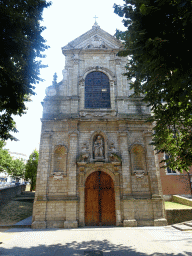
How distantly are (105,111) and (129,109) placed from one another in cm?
183

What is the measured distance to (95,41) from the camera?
15.6m

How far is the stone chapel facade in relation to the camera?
11.5m

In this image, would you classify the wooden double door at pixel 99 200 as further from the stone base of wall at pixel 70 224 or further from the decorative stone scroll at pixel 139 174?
the decorative stone scroll at pixel 139 174

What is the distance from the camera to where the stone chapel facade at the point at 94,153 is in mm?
11539

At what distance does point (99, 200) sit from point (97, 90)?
26.2ft

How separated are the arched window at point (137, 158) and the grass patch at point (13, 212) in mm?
8906

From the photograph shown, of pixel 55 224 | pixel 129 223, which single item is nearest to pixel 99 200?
pixel 129 223

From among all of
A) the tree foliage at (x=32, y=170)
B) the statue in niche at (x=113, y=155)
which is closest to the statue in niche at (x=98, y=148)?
the statue in niche at (x=113, y=155)

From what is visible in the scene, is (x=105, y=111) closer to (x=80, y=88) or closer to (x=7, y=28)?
(x=80, y=88)

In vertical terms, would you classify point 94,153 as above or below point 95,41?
below

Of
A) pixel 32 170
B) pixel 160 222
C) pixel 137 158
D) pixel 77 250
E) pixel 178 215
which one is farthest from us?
pixel 32 170

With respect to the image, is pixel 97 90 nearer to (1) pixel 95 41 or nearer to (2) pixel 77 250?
(1) pixel 95 41

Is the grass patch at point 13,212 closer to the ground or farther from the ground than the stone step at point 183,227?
farther from the ground

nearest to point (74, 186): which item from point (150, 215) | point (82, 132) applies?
point (82, 132)
